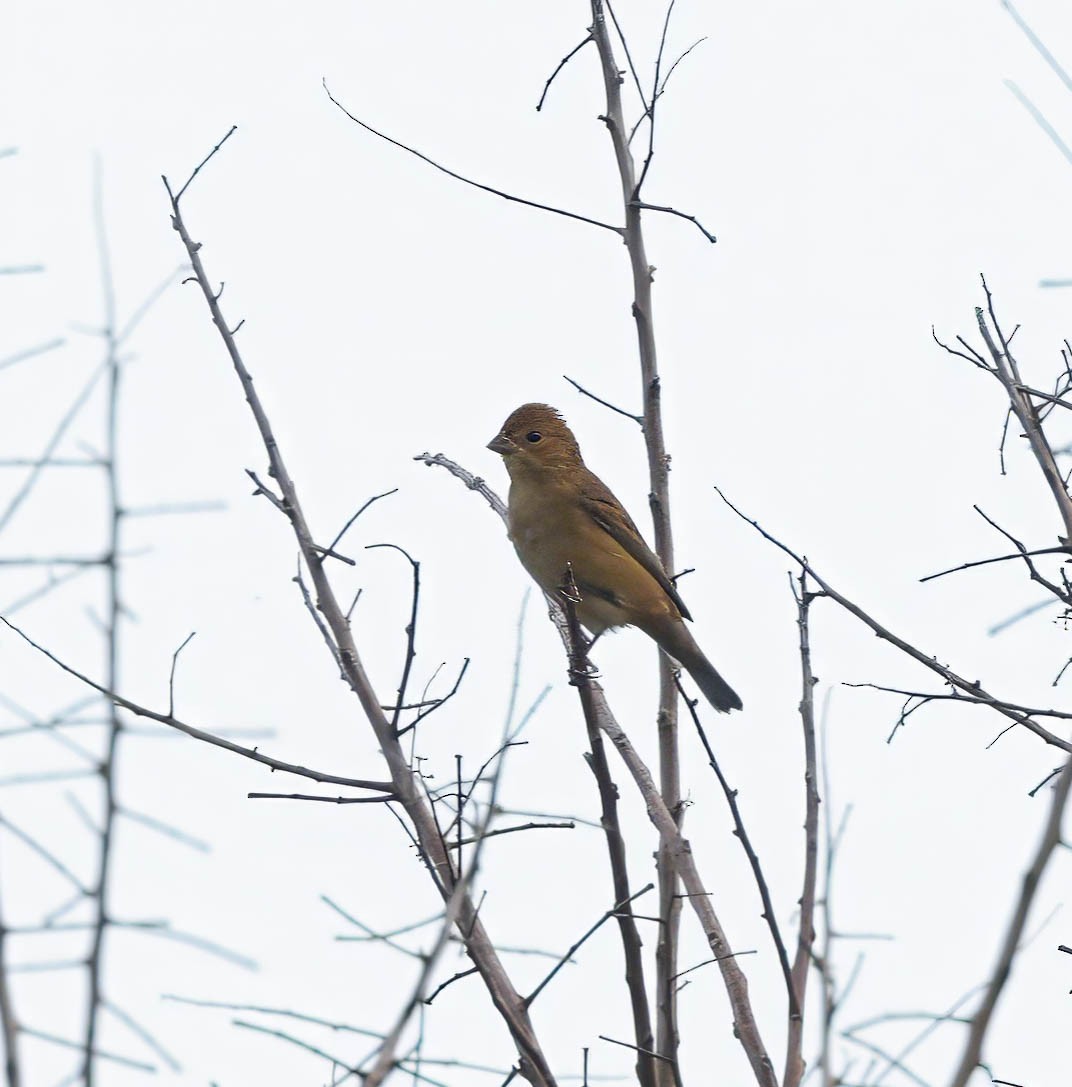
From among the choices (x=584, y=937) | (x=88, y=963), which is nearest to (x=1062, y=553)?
(x=584, y=937)

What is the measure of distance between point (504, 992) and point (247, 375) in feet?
4.98

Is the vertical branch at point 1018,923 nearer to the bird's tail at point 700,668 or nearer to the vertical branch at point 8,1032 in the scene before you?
the vertical branch at point 8,1032

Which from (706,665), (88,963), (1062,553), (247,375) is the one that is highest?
(706,665)

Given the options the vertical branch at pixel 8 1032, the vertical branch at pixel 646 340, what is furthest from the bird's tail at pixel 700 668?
the vertical branch at pixel 8 1032

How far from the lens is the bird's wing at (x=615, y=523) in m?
7.29

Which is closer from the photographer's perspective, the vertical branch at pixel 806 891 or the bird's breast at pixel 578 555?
the vertical branch at pixel 806 891

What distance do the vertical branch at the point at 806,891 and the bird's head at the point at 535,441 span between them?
3623mm

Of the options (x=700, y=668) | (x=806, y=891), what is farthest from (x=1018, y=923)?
(x=700, y=668)

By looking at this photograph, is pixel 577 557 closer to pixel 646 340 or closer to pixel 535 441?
pixel 535 441

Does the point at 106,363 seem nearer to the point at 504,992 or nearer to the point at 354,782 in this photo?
the point at 354,782

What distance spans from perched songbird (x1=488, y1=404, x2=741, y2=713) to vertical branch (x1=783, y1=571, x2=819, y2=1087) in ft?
10.5

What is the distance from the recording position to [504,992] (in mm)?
3145

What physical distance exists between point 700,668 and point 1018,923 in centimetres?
600

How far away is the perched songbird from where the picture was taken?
7.02 m
